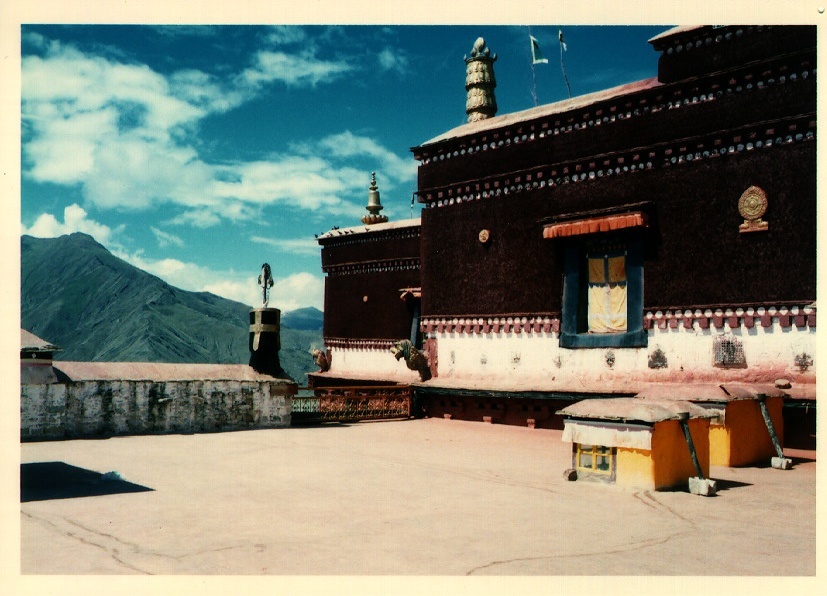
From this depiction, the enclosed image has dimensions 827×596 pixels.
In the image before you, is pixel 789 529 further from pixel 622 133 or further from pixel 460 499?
pixel 622 133

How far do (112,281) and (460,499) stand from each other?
5837cm

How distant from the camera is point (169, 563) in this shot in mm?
6277

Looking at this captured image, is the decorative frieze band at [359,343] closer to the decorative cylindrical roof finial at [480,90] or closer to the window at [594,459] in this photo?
the decorative cylindrical roof finial at [480,90]

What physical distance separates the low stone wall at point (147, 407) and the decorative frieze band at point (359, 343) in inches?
525

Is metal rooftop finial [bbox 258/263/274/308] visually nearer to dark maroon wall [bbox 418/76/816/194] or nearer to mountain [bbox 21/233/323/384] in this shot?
dark maroon wall [bbox 418/76/816/194]

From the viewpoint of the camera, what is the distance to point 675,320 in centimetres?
1648

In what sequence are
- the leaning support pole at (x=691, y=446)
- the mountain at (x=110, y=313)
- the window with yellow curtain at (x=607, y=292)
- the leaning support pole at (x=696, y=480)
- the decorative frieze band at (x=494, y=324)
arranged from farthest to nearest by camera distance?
the mountain at (x=110, y=313), the decorative frieze band at (x=494, y=324), the window with yellow curtain at (x=607, y=292), the leaning support pole at (x=691, y=446), the leaning support pole at (x=696, y=480)

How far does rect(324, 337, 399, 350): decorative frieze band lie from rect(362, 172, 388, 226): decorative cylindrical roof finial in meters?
6.04

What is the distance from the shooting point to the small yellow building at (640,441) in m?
9.40

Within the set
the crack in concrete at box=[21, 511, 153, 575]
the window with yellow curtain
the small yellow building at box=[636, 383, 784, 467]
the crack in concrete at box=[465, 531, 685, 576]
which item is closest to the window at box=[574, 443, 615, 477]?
the small yellow building at box=[636, 383, 784, 467]

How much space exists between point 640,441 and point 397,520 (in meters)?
3.29

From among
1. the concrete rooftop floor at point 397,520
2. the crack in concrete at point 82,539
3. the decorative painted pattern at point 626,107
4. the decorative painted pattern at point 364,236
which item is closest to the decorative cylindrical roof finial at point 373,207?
the decorative painted pattern at point 364,236

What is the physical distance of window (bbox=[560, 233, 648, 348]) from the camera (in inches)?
678

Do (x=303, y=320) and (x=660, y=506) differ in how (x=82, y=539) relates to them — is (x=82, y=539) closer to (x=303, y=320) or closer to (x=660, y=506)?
(x=660, y=506)
